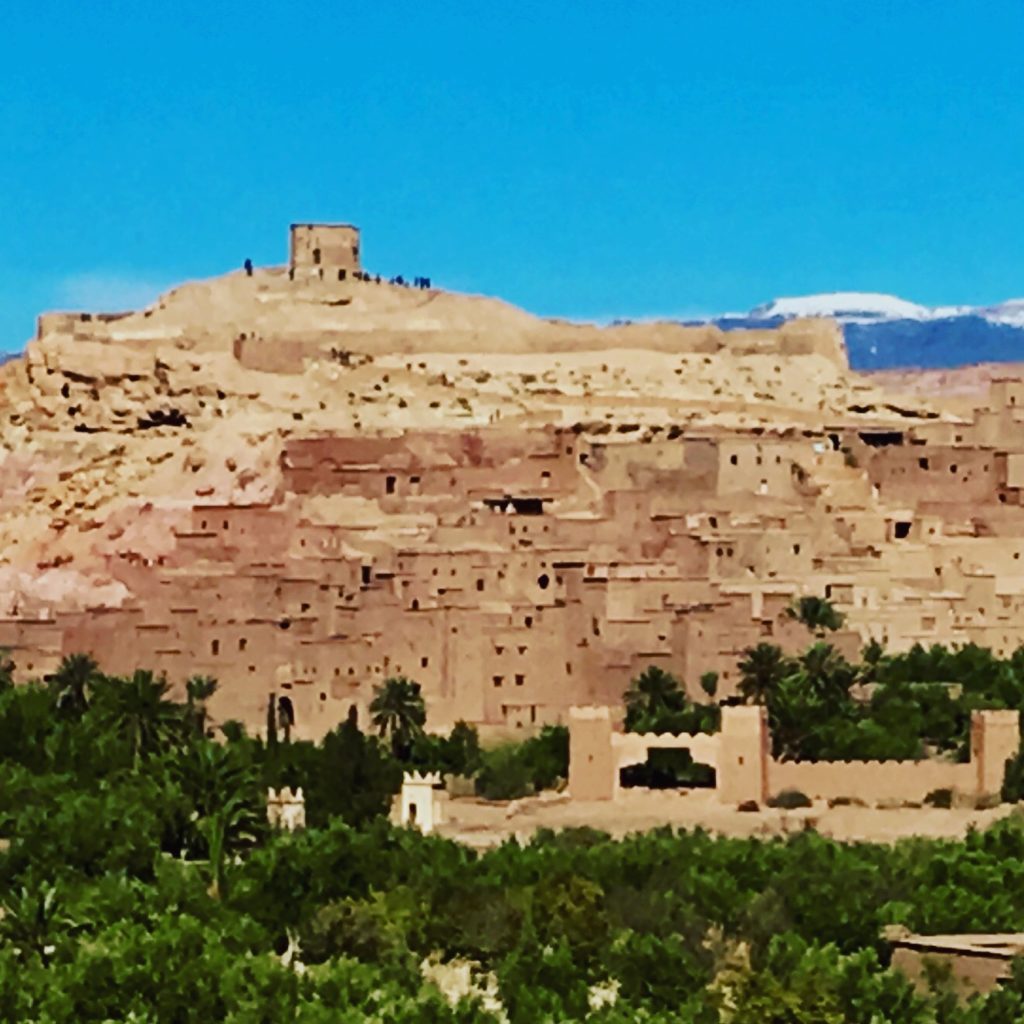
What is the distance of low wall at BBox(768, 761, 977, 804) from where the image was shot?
1720 inches

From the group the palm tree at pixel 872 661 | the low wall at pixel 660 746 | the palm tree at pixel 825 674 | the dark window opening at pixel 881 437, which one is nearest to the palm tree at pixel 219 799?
the low wall at pixel 660 746

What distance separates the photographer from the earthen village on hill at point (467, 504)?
1945 inches

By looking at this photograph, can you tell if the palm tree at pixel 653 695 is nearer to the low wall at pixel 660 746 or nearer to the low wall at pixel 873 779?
the low wall at pixel 660 746

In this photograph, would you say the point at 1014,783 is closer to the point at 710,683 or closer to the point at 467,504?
the point at 710,683

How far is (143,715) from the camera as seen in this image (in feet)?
152

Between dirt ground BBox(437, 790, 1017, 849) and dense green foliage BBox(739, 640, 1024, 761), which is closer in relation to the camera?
dirt ground BBox(437, 790, 1017, 849)

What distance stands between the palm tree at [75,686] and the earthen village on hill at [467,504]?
102 cm

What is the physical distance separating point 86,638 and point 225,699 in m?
2.33

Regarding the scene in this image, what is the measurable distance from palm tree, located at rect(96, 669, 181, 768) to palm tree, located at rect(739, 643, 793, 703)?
739 cm

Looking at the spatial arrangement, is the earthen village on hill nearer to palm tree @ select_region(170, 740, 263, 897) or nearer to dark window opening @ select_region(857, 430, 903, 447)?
dark window opening @ select_region(857, 430, 903, 447)

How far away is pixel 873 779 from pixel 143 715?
9.36 metres

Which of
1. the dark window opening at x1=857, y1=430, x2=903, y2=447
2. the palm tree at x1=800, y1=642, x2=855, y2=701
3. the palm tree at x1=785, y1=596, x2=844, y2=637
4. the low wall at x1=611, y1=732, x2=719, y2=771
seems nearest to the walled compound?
the low wall at x1=611, y1=732, x2=719, y2=771

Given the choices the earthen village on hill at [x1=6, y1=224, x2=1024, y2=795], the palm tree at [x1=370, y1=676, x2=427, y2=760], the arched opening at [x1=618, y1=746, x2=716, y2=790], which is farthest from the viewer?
the earthen village on hill at [x1=6, y1=224, x2=1024, y2=795]

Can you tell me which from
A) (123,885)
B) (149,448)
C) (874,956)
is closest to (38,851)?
(123,885)
